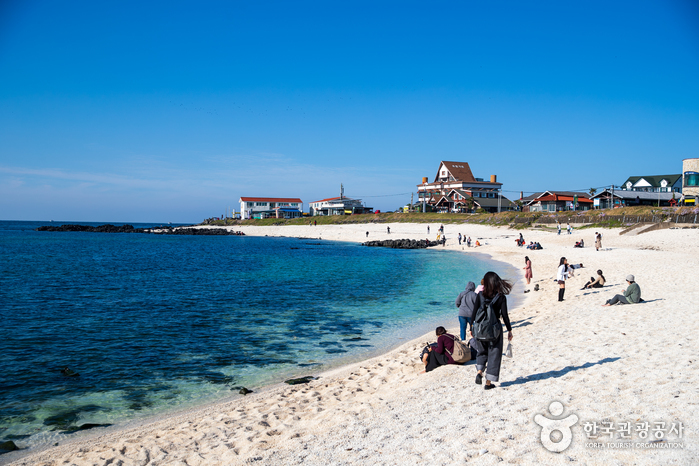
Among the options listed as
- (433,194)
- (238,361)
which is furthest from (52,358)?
(433,194)

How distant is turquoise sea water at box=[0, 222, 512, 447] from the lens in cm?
1018

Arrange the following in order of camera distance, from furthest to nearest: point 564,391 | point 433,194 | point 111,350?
point 433,194 → point 111,350 → point 564,391

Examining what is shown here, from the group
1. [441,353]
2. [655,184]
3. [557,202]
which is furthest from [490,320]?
[655,184]

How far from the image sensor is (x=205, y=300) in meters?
23.3

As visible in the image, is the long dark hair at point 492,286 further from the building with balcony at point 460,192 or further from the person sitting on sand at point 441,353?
the building with balcony at point 460,192

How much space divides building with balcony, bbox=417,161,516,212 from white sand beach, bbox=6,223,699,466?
85.8 metres

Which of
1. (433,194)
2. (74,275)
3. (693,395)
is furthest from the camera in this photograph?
(433,194)

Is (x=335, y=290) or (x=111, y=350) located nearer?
(x=111, y=350)

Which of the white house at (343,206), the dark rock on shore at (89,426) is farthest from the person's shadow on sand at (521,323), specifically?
the white house at (343,206)

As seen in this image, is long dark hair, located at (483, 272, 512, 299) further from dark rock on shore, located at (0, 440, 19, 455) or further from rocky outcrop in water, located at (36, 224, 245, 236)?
rocky outcrop in water, located at (36, 224, 245, 236)

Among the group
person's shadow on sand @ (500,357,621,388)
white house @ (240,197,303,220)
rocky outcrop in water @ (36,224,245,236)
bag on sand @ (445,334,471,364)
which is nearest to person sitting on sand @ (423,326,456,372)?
bag on sand @ (445,334,471,364)

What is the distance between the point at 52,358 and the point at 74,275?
25.2 meters

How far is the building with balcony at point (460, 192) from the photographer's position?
9831cm

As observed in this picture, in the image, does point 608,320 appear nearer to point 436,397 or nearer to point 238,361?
point 436,397
